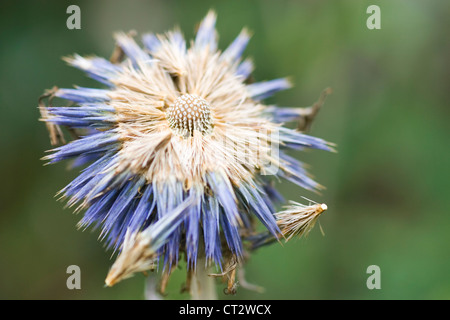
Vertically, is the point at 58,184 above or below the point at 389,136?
below

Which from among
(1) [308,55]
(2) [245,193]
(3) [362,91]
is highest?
(1) [308,55]

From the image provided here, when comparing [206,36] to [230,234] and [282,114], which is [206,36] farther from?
[230,234]

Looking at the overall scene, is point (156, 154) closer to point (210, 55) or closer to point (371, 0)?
point (210, 55)

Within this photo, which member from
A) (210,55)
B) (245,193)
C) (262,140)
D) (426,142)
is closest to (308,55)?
(426,142)

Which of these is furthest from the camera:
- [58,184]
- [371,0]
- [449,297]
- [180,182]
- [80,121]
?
[58,184]

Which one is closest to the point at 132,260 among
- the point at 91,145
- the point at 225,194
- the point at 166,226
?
the point at 166,226

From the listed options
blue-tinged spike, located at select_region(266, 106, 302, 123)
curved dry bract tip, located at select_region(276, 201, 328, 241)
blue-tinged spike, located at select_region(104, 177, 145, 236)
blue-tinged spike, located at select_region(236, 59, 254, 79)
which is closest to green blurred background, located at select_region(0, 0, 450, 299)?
blue-tinged spike, located at select_region(266, 106, 302, 123)

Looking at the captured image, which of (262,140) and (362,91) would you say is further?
(362,91)
